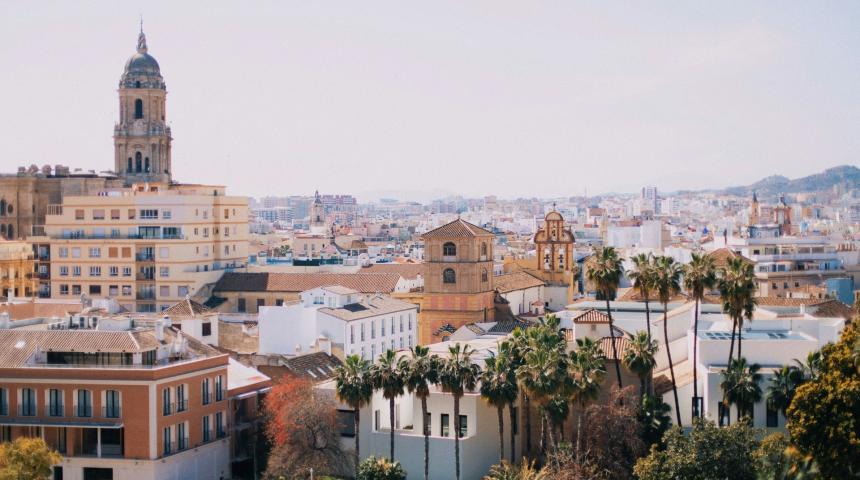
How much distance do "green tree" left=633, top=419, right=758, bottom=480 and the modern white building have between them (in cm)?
2654

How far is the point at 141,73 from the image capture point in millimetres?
107188

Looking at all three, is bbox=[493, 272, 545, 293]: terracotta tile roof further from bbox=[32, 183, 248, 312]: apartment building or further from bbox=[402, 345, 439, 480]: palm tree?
bbox=[402, 345, 439, 480]: palm tree

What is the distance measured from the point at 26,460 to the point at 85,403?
172 inches

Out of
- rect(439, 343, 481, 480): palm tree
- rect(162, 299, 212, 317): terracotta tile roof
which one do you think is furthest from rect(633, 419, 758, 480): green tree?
rect(162, 299, 212, 317): terracotta tile roof

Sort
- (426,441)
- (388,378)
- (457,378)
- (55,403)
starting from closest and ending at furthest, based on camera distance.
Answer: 1. (457,378)
2. (388,378)
3. (426,441)
4. (55,403)

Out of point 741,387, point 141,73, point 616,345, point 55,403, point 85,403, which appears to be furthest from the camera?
point 141,73

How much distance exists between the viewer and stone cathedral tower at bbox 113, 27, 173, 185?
351 feet

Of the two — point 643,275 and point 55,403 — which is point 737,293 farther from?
point 55,403

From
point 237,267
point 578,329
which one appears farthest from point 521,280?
point 578,329

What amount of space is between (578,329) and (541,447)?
7275 mm

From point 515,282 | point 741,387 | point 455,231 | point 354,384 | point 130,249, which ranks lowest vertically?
point 354,384

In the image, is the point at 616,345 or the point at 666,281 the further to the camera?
the point at 616,345

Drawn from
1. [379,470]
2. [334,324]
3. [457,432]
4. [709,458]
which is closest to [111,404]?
[379,470]

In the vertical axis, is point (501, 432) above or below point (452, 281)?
Result: below
